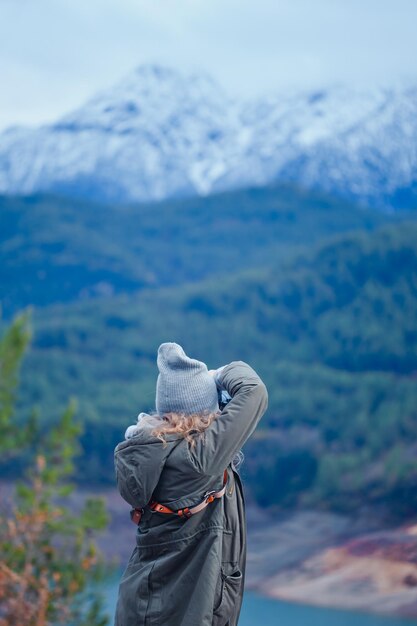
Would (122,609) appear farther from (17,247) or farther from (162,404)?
(17,247)

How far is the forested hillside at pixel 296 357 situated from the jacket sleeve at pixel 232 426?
31286mm

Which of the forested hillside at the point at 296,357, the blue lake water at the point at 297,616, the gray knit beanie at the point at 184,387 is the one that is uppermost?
the forested hillside at the point at 296,357

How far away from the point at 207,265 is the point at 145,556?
63.7 m

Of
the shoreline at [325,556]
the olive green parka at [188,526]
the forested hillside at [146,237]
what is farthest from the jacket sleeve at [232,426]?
the forested hillside at [146,237]

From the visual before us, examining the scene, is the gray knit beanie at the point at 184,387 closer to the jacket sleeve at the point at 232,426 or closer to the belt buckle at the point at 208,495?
the jacket sleeve at the point at 232,426

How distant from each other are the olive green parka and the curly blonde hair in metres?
0.01

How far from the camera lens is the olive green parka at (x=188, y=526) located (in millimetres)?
1862

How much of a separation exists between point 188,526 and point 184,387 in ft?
0.92

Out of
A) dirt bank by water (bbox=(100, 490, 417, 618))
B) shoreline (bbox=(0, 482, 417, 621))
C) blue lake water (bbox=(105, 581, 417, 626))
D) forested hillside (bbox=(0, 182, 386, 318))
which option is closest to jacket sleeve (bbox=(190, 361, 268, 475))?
blue lake water (bbox=(105, 581, 417, 626))

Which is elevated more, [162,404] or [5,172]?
[5,172]

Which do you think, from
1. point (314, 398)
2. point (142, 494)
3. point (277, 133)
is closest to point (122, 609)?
point (142, 494)

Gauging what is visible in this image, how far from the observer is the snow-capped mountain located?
71.7m

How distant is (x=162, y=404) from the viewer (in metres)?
1.97

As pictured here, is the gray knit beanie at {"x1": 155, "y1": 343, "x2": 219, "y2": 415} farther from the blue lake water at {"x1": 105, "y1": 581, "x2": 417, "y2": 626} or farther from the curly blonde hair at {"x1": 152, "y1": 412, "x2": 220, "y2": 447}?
the blue lake water at {"x1": 105, "y1": 581, "x2": 417, "y2": 626}
